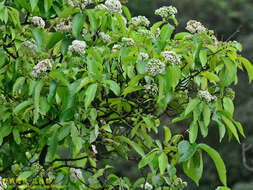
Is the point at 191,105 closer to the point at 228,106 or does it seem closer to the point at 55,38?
the point at 228,106

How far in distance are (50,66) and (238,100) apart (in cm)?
724

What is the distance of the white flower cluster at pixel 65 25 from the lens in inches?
65.7

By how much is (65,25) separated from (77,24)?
10cm

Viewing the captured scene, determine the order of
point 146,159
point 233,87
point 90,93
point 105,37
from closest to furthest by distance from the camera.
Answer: point 90,93 < point 146,159 < point 105,37 < point 233,87

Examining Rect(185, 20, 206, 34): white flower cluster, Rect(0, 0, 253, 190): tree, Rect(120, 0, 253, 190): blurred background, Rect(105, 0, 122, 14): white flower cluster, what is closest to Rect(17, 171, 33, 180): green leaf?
Rect(0, 0, 253, 190): tree

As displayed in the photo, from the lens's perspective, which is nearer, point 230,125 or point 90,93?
point 90,93

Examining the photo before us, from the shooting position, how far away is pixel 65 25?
169 cm

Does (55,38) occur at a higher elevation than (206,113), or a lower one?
higher

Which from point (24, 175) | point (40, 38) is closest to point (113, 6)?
point (40, 38)

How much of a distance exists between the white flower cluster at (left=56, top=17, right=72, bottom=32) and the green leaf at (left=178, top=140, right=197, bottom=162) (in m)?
0.65

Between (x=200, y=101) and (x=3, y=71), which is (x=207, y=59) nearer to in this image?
(x=200, y=101)

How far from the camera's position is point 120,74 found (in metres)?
1.68

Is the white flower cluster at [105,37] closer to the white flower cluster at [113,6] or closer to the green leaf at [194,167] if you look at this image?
the white flower cluster at [113,6]

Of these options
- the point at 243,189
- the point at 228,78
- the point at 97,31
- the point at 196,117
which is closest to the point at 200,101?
the point at 196,117
